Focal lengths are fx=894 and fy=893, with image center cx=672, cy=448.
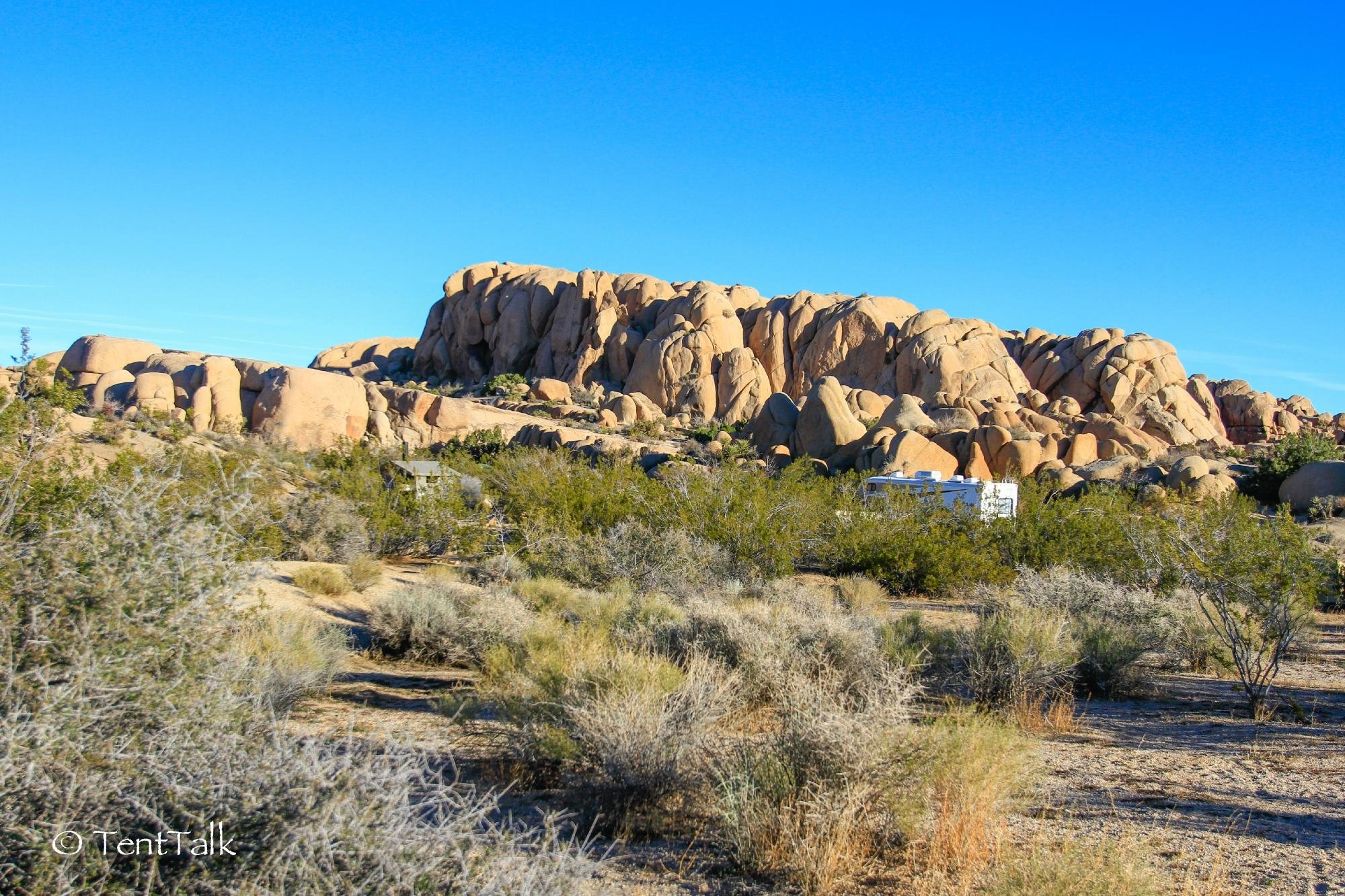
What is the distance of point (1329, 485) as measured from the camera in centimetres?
3341

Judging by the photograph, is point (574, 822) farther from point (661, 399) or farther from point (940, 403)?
point (661, 399)

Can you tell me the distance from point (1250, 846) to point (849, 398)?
159 feet

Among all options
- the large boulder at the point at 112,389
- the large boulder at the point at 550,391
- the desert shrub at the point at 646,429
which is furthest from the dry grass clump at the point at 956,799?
the large boulder at the point at 550,391

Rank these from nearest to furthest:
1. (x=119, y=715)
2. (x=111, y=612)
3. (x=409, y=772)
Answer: (x=409, y=772)
(x=119, y=715)
(x=111, y=612)

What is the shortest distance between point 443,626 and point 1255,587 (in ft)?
31.7

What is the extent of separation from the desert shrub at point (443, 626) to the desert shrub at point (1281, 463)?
36.3 meters

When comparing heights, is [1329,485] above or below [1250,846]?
above

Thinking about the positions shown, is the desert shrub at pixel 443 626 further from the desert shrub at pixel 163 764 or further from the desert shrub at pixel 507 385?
the desert shrub at pixel 507 385

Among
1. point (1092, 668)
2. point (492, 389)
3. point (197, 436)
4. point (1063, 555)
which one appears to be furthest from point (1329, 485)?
point (492, 389)

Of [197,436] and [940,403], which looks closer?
[197,436]

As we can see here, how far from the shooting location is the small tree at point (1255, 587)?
9.45 m

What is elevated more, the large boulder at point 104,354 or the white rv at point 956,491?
the large boulder at point 104,354

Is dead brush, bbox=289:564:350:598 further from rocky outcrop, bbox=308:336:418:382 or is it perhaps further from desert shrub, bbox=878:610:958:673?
rocky outcrop, bbox=308:336:418:382

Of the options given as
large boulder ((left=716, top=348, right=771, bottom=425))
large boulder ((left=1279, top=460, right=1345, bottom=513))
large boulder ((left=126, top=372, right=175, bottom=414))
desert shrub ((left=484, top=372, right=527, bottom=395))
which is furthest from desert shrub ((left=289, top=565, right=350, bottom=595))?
desert shrub ((left=484, top=372, right=527, bottom=395))
